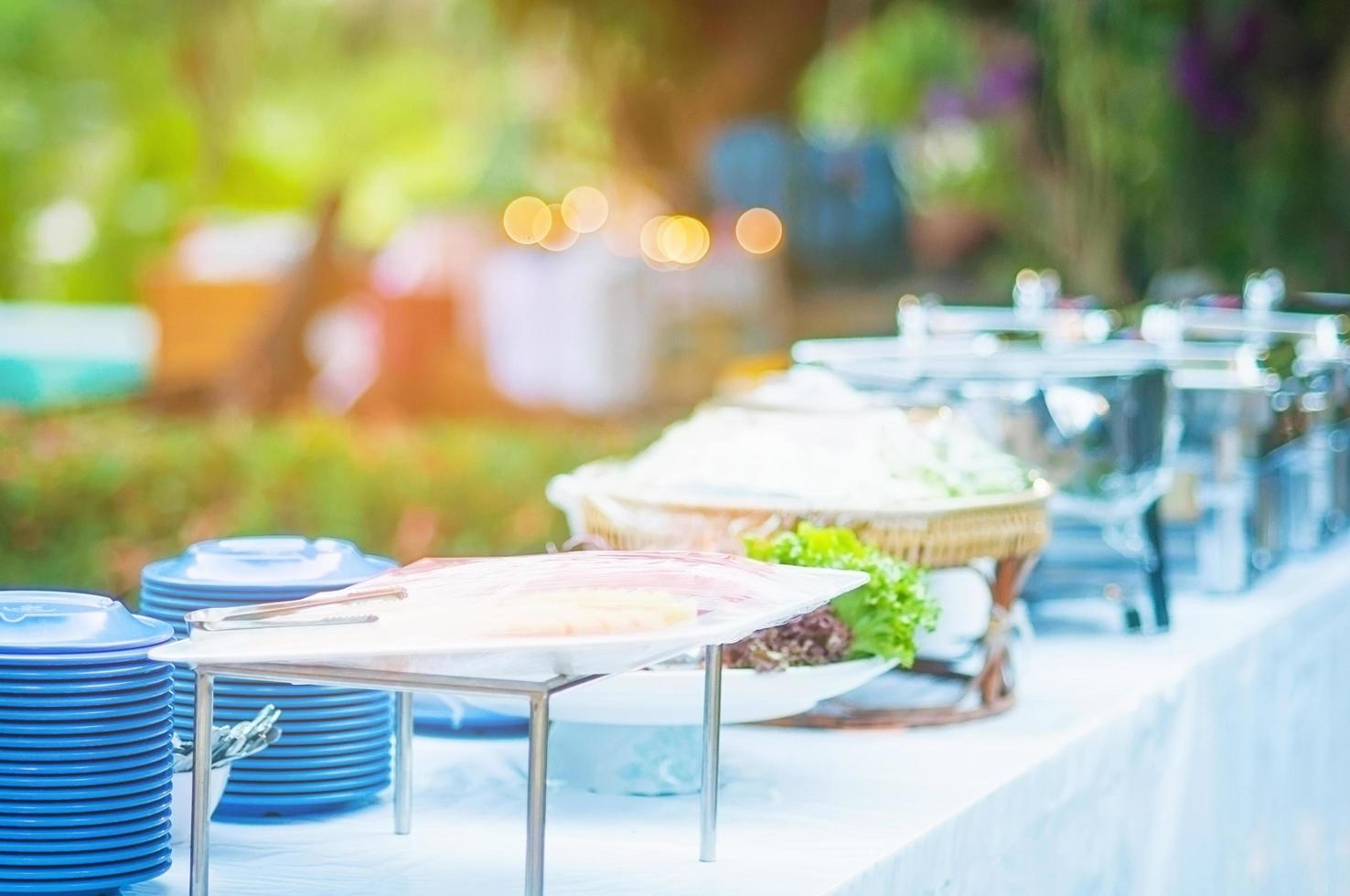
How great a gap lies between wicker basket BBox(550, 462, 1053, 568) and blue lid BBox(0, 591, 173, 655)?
540 mm

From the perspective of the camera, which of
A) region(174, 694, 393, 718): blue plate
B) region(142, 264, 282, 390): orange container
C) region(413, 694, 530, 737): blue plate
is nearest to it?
region(174, 694, 393, 718): blue plate

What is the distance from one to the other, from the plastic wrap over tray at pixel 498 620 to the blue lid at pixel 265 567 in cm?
13

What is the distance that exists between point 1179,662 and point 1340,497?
42.7 inches

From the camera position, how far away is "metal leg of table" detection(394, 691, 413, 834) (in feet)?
3.93

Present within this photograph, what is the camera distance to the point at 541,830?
3.21 feet

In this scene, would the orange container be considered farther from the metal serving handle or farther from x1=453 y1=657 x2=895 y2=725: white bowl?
the metal serving handle

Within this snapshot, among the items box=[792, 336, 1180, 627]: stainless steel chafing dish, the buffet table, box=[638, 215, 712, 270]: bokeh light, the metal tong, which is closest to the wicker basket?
the buffet table

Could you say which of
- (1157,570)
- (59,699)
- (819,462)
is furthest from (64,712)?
(1157,570)

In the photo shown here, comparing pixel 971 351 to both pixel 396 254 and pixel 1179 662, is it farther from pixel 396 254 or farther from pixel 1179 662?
pixel 396 254

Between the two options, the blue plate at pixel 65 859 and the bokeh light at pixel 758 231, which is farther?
the bokeh light at pixel 758 231

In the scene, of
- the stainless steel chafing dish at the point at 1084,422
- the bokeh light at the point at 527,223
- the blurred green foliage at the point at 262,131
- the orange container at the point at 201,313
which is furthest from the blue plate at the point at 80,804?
the blurred green foliage at the point at 262,131

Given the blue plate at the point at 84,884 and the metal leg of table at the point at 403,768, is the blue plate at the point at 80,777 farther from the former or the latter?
the metal leg of table at the point at 403,768

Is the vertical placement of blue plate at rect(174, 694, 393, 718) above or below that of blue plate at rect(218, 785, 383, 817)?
above

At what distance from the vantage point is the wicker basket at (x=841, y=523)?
1.52 meters
